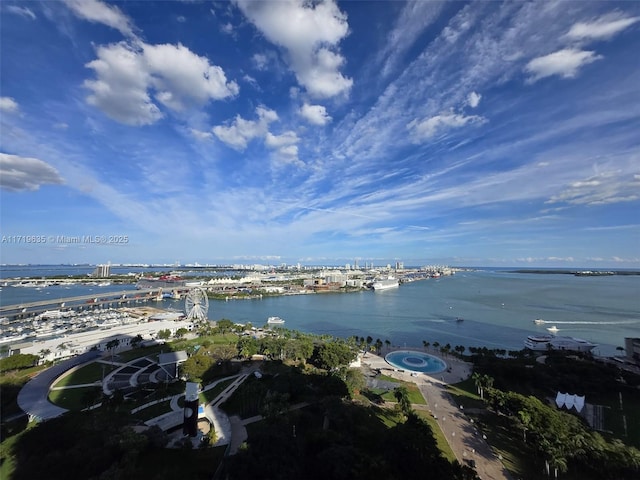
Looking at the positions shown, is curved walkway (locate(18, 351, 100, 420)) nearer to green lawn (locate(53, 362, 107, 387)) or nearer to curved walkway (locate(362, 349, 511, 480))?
green lawn (locate(53, 362, 107, 387))

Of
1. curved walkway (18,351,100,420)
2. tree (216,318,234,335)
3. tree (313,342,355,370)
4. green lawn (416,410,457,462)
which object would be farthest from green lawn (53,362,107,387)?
green lawn (416,410,457,462)

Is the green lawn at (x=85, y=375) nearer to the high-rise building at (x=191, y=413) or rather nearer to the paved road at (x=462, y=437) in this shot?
the high-rise building at (x=191, y=413)

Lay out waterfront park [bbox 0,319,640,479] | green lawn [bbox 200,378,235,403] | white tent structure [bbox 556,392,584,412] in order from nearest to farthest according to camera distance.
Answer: waterfront park [bbox 0,319,640,479]
white tent structure [bbox 556,392,584,412]
green lawn [bbox 200,378,235,403]

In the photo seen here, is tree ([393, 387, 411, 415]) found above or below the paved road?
above

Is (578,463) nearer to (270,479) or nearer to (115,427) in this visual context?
(270,479)

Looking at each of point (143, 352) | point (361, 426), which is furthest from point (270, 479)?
point (143, 352)
